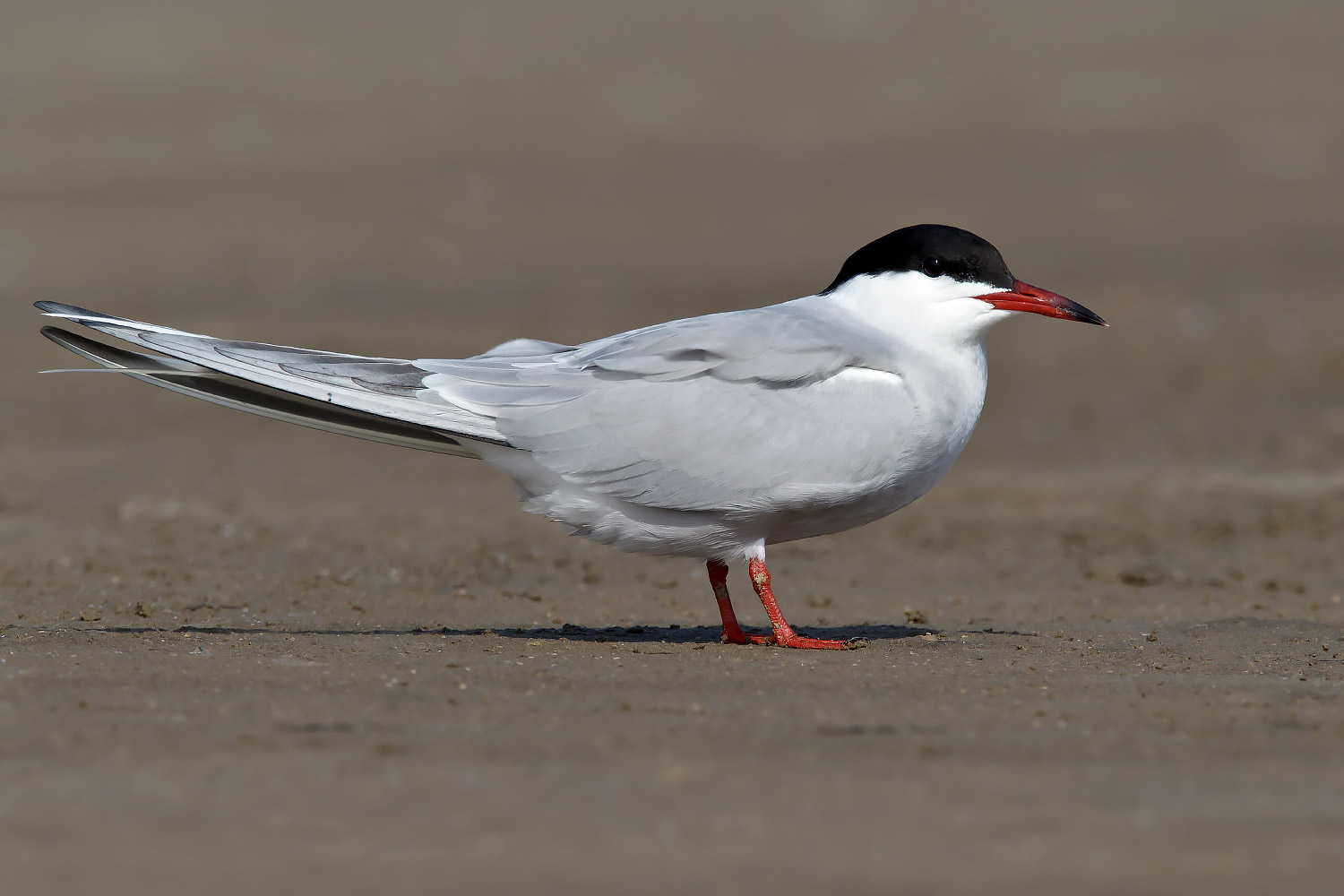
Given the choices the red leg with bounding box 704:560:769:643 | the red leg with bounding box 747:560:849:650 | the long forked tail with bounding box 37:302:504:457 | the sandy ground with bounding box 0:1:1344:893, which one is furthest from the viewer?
the red leg with bounding box 704:560:769:643

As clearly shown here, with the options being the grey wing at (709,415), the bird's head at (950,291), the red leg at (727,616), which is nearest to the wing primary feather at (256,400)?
the grey wing at (709,415)

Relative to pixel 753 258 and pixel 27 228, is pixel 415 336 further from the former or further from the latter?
pixel 27 228

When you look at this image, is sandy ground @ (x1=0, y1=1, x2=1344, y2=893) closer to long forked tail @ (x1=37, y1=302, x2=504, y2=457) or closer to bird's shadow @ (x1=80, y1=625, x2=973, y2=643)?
bird's shadow @ (x1=80, y1=625, x2=973, y2=643)

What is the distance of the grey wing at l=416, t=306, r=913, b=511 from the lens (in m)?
5.14

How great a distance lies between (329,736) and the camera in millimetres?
3764

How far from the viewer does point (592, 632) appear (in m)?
5.95

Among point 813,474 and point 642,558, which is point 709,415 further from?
point 642,558

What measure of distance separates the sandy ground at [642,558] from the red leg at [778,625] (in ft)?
0.93

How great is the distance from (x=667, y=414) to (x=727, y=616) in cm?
85

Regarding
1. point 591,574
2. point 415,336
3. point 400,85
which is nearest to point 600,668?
point 591,574

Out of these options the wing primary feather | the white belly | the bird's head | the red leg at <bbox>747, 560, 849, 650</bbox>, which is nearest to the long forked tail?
the wing primary feather

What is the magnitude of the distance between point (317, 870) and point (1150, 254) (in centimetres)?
1576

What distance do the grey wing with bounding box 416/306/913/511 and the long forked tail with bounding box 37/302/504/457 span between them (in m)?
0.11

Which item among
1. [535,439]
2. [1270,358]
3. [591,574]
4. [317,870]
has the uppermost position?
[1270,358]
